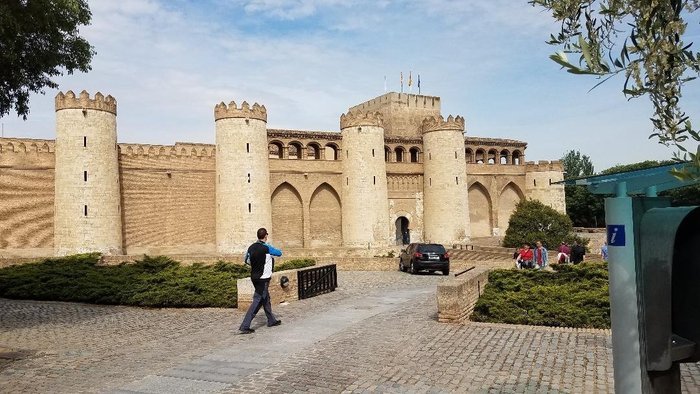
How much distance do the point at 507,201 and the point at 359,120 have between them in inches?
627

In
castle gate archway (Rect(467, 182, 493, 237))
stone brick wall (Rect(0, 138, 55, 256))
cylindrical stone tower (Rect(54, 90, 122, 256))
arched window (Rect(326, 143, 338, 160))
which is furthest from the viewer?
castle gate archway (Rect(467, 182, 493, 237))

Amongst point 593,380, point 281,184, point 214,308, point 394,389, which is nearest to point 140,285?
point 214,308

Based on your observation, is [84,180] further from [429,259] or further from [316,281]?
[316,281]

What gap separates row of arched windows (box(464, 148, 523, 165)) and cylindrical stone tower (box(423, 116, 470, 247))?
6.31 m

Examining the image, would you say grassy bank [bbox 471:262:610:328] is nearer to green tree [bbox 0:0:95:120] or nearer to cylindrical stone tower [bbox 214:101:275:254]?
green tree [bbox 0:0:95:120]

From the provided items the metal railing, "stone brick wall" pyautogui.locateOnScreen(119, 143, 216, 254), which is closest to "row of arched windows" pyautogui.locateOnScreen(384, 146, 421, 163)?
"stone brick wall" pyautogui.locateOnScreen(119, 143, 216, 254)

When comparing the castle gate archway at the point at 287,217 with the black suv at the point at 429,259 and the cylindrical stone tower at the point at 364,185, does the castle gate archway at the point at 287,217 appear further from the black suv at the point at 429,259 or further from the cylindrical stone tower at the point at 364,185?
the black suv at the point at 429,259

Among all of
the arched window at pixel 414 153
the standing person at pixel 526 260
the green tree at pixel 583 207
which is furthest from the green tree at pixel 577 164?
Answer: the standing person at pixel 526 260

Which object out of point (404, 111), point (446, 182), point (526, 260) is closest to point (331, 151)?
point (404, 111)

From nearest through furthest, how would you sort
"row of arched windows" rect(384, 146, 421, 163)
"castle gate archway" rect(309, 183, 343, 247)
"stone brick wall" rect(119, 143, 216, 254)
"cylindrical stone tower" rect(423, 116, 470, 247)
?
1. "stone brick wall" rect(119, 143, 216, 254)
2. "castle gate archway" rect(309, 183, 343, 247)
3. "cylindrical stone tower" rect(423, 116, 470, 247)
4. "row of arched windows" rect(384, 146, 421, 163)

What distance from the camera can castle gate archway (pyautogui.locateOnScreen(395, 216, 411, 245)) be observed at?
43.3 metres

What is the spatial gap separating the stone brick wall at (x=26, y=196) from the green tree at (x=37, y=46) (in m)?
22.1

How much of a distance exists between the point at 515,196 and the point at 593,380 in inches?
1674

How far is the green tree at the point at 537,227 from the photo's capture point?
32312 millimetres
